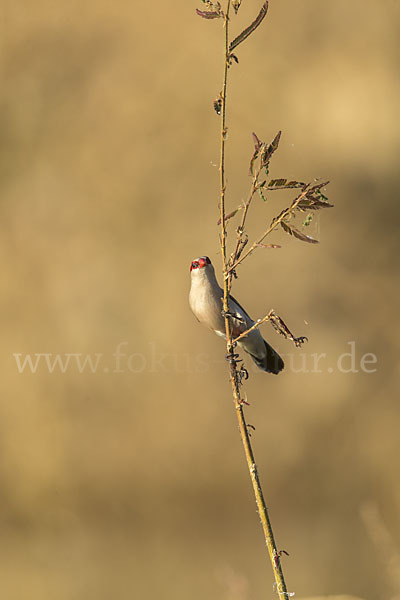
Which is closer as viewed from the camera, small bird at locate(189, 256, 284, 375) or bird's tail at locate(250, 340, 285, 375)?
small bird at locate(189, 256, 284, 375)

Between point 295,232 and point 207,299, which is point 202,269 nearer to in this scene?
point 207,299

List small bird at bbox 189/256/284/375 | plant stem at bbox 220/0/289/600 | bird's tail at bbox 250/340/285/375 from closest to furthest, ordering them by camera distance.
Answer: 1. plant stem at bbox 220/0/289/600
2. small bird at bbox 189/256/284/375
3. bird's tail at bbox 250/340/285/375

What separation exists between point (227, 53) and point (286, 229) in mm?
152

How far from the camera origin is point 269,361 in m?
0.96

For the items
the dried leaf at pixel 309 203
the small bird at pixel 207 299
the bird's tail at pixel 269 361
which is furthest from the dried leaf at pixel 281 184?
the bird's tail at pixel 269 361

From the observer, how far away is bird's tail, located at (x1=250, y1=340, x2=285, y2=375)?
0.94m

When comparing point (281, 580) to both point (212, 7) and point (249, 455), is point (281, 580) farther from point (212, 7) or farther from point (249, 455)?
point (212, 7)

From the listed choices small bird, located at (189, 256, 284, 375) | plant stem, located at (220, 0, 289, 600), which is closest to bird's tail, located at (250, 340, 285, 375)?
small bird, located at (189, 256, 284, 375)

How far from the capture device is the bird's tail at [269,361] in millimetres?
944

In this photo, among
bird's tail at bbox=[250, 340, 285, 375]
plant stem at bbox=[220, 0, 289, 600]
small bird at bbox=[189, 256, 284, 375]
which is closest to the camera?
plant stem at bbox=[220, 0, 289, 600]

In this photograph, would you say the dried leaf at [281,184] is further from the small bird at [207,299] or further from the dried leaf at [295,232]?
the small bird at [207,299]

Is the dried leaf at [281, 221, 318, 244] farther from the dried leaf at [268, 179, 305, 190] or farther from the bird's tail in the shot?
the bird's tail

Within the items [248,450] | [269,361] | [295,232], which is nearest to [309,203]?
[295,232]

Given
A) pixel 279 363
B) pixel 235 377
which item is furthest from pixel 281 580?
pixel 279 363
